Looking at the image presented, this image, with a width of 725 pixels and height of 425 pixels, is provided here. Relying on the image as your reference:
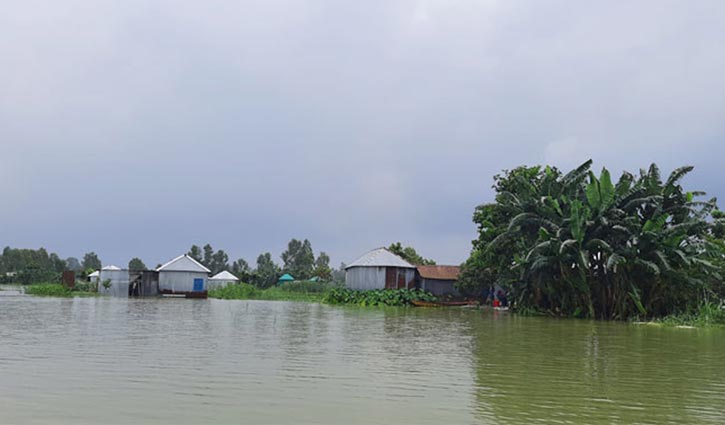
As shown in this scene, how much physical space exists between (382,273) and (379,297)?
2.91 m

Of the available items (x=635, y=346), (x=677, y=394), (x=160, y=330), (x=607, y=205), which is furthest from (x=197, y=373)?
(x=607, y=205)

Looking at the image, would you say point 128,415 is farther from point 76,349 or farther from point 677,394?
point 677,394

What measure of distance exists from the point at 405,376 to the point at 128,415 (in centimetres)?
410

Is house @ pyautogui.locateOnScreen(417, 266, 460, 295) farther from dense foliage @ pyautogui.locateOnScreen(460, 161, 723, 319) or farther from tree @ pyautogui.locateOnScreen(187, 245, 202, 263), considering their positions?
tree @ pyautogui.locateOnScreen(187, 245, 202, 263)

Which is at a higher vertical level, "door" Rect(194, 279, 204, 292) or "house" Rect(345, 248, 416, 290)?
"house" Rect(345, 248, 416, 290)

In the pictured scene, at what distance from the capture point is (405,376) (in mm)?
8906

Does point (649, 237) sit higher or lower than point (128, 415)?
higher

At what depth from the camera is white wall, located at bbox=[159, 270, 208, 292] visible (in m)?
47.8

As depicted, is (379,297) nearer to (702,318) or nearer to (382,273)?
(382,273)

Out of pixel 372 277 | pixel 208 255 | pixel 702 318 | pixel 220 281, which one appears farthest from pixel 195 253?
pixel 702 318

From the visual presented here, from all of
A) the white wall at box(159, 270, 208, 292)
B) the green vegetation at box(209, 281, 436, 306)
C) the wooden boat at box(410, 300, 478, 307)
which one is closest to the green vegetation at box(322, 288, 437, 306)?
the green vegetation at box(209, 281, 436, 306)

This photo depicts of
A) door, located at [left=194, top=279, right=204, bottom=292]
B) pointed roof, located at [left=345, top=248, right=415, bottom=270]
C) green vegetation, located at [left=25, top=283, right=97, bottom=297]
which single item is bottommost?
green vegetation, located at [left=25, top=283, right=97, bottom=297]

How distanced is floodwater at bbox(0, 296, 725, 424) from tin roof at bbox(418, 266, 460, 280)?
2568 centimetres

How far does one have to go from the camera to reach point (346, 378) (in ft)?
28.2
